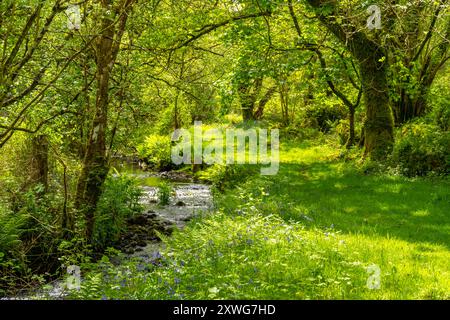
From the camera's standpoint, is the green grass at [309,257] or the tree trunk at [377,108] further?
the tree trunk at [377,108]

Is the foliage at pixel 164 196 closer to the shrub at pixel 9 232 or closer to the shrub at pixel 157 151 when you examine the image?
the shrub at pixel 9 232

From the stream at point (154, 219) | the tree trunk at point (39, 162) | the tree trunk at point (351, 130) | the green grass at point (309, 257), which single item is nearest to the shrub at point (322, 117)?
the tree trunk at point (351, 130)

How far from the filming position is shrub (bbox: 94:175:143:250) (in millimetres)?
10805

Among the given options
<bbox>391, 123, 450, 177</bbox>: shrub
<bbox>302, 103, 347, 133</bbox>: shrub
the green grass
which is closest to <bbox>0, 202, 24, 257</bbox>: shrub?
the green grass

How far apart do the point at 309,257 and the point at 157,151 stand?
18.7 m

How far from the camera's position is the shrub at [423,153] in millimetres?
14562

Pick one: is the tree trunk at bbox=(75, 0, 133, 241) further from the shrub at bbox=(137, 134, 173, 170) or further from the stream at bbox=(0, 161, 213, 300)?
the shrub at bbox=(137, 134, 173, 170)

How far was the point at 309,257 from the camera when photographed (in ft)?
22.1

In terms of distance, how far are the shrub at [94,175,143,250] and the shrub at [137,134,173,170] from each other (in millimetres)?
10990

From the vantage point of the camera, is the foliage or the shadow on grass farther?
the foliage

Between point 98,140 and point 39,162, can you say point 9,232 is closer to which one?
point 98,140

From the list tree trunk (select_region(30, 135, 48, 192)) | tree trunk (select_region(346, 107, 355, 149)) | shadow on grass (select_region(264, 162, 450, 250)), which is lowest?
shadow on grass (select_region(264, 162, 450, 250))

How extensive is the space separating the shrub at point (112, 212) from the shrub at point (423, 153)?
328 inches
